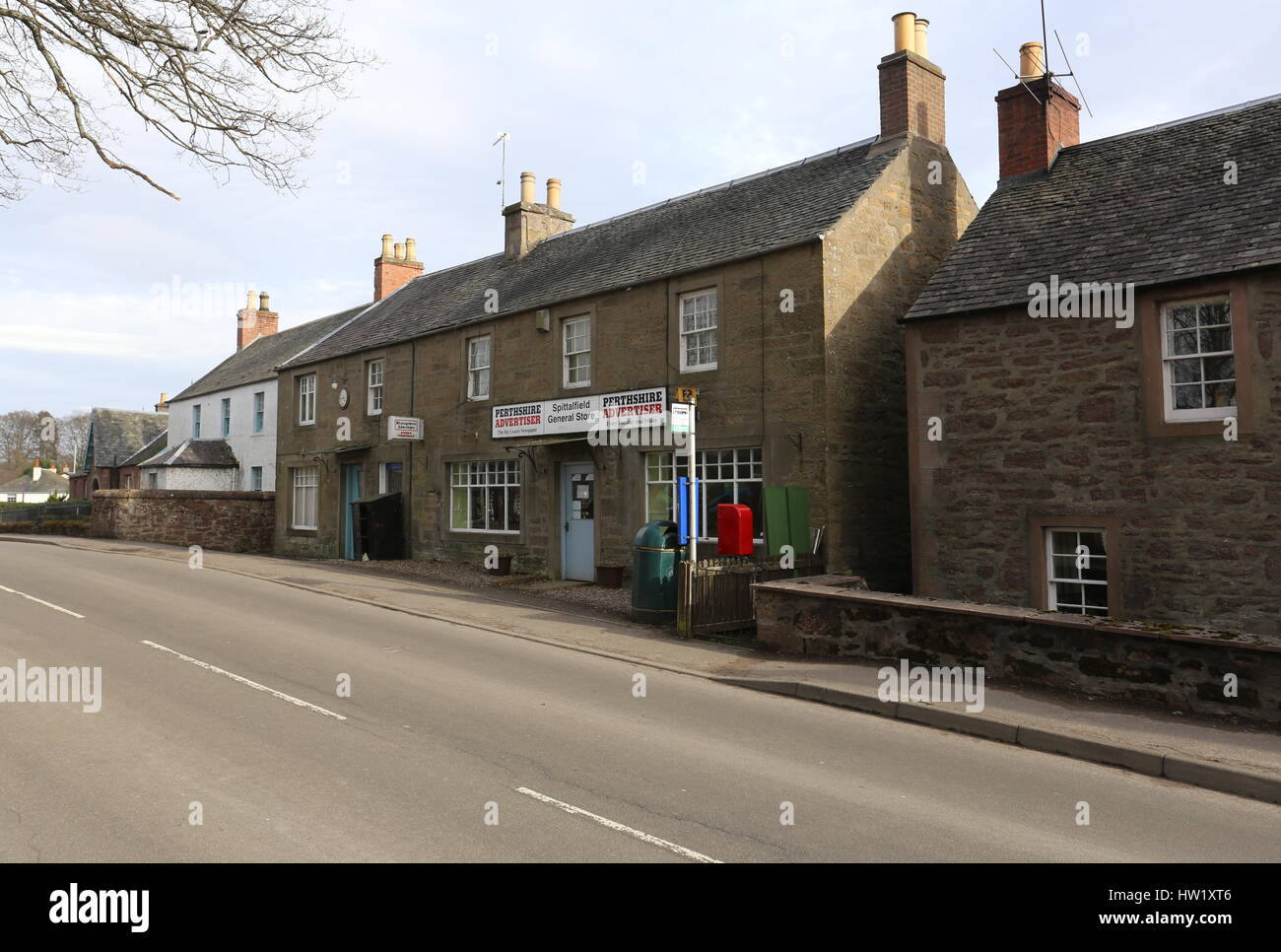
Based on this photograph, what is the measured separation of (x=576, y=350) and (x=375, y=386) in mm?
8240

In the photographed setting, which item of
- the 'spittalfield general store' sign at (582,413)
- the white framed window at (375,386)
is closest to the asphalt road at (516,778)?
the 'spittalfield general store' sign at (582,413)

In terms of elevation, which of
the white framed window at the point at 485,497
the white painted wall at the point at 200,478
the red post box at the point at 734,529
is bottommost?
the red post box at the point at 734,529

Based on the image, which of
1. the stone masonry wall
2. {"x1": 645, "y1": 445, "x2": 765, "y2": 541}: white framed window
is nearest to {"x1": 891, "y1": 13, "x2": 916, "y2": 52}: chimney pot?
the stone masonry wall

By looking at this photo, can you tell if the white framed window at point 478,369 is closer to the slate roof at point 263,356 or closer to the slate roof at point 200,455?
the slate roof at point 263,356

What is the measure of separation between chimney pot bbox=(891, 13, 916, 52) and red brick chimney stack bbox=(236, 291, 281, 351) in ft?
120

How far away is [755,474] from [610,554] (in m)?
3.58

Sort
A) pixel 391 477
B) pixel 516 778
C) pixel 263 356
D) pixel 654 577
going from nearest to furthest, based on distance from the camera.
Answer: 1. pixel 516 778
2. pixel 654 577
3. pixel 391 477
4. pixel 263 356

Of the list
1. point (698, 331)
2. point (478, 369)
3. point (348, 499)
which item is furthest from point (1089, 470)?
point (348, 499)

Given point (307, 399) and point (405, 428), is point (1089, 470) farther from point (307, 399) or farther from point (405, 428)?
point (307, 399)

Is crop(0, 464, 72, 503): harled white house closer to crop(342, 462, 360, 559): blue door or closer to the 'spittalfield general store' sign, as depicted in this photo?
crop(342, 462, 360, 559): blue door

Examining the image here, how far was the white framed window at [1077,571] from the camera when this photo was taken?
12.4 meters

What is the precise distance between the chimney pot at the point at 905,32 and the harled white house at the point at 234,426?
2444 centimetres

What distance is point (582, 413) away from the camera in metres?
17.5

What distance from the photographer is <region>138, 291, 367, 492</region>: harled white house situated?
115 feet
